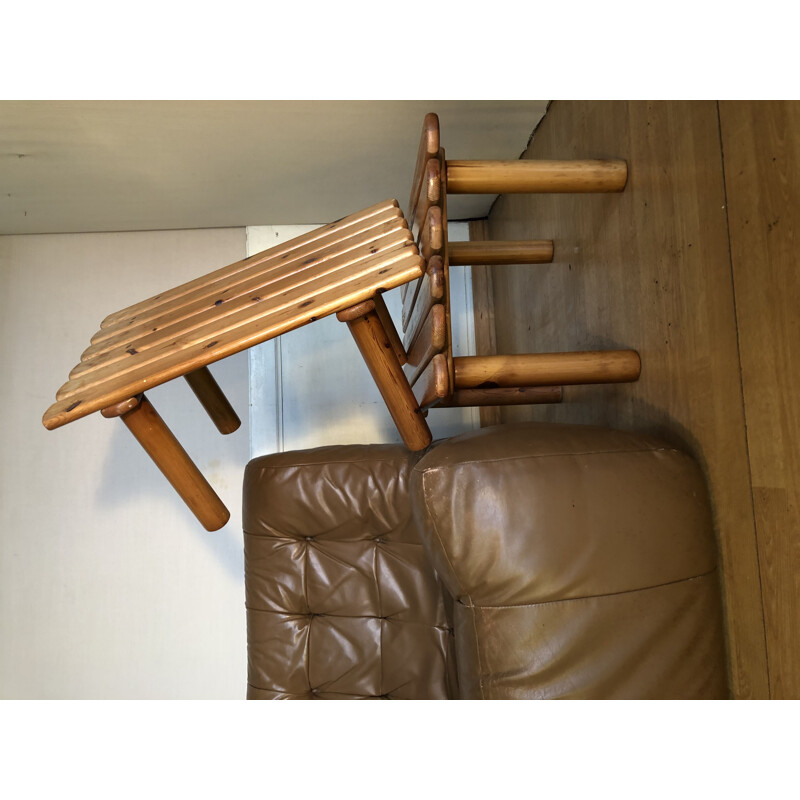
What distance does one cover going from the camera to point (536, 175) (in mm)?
1105

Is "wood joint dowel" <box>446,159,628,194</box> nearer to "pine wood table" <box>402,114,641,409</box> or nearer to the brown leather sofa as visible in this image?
"pine wood table" <box>402,114,641,409</box>

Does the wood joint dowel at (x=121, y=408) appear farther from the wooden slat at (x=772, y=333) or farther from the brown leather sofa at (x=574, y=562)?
the wooden slat at (x=772, y=333)

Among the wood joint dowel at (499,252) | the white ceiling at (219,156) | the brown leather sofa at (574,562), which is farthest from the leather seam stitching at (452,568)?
the white ceiling at (219,156)

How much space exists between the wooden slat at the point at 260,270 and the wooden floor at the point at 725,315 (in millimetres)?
412

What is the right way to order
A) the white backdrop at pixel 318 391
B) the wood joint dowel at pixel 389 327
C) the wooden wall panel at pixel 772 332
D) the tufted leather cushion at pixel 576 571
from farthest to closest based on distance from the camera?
the white backdrop at pixel 318 391
the wood joint dowel at pixel 389 327
the tufted leather cushion at pixel 576 571
the wooden wall panel at pixel 772 332

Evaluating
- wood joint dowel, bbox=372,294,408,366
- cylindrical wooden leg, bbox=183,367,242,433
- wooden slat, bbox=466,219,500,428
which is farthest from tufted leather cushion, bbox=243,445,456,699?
wooden slat, bbox=466,219,500,428

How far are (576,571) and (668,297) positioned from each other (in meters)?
0.45

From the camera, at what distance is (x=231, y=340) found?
917 millimetres

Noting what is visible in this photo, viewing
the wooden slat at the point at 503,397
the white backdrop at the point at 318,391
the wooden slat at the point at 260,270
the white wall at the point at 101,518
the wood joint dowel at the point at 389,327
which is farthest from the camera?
the white backdrop at the point at 318,391

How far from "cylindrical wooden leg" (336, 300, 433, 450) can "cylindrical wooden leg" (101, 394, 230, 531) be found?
345 millimetres

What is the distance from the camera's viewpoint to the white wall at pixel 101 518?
78.6 inches

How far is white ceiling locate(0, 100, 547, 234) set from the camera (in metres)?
1.40

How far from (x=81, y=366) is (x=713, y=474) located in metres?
1.05

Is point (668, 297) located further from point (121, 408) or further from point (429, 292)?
point (121, 408)
